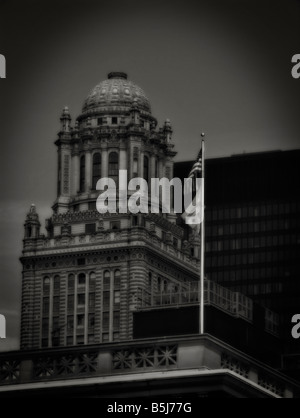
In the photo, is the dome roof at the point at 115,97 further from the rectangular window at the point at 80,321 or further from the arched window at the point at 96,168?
the rectangular window at the point at 80,321

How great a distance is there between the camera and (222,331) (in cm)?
10712

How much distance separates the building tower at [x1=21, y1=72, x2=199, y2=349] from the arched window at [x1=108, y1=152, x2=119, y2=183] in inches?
4.0

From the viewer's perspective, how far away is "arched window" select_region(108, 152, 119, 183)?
15300 centimetres

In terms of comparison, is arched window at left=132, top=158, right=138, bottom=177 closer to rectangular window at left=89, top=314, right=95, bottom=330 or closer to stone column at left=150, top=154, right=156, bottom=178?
stone column at left=150, top=154, right=156, bottom=178

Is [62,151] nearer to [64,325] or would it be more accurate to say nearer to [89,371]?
[64,325]

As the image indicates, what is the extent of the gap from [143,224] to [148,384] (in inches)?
2564

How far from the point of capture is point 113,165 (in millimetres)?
155125

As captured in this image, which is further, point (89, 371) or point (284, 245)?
point (284, 245)

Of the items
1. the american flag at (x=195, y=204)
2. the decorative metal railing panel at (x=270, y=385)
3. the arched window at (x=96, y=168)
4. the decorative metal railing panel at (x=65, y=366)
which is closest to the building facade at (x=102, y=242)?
the arched window at (x=96, y=168)

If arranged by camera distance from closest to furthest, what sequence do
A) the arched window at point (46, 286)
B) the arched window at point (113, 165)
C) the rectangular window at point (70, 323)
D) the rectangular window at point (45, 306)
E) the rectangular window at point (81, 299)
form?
the rectangular window at point (45, 306), the rectangular window at point (70, 323), the arched window at point (46, 286), the rectangular window at point (81, 299), the arched window at point (113, 165)

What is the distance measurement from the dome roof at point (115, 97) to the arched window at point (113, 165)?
344 centimetres

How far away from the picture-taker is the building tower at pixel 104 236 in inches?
5925

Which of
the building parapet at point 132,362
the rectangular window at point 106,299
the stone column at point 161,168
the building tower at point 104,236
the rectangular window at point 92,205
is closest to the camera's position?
the building parapet at point 132,362

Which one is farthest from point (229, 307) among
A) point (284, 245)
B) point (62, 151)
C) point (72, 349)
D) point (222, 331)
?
point (284, 245)
